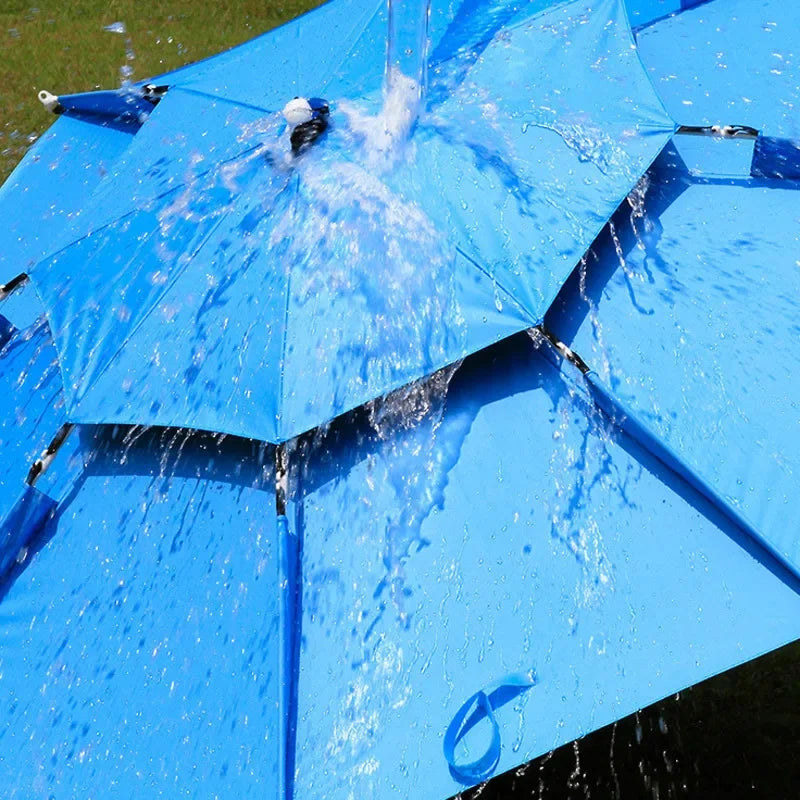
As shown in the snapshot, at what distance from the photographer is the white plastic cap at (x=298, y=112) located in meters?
2.46

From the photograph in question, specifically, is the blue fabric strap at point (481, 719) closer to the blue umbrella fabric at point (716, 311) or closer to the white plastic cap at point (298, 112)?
the blue umbrella fabric at point (716, 311)

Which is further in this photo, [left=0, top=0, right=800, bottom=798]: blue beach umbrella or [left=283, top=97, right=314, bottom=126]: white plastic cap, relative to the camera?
[left=283, top=97, right=314, bottom=126]: white plastic cap

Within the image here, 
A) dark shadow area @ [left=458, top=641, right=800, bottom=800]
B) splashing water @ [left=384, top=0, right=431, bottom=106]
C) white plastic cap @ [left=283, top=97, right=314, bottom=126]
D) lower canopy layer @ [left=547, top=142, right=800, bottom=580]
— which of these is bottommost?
dark shadow area @ [left=458, top=641, right=800, bottom=800]

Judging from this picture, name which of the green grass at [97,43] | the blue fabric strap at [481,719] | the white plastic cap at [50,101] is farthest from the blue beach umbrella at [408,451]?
the green grass at [97,43]

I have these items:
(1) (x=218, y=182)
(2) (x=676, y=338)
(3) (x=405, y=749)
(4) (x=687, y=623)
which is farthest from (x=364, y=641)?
(1) (x=218, y=182)

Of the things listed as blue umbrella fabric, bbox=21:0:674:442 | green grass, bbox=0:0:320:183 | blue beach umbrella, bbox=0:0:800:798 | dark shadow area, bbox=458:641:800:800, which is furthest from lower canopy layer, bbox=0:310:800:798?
green grass, bbox=0:0:320:183

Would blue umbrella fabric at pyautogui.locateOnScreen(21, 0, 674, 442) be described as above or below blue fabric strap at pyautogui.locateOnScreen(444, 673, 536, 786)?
above

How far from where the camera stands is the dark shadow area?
10.8 ft

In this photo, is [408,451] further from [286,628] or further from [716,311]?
[716,311]

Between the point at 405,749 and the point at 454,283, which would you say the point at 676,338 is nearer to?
the point at 454,283

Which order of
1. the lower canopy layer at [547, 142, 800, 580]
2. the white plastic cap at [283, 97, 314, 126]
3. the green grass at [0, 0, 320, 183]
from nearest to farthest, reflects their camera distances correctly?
the lower canopy layer at [547, 142, 800, 580]
the white plastic cap at [283, 97, 314, 126]
the green grass at [0, 0, 320, 183]

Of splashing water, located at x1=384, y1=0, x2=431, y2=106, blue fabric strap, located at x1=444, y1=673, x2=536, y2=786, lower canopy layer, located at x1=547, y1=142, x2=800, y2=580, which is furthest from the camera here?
splashing water, located at x1=384, y1=0, x2=431, y2=106

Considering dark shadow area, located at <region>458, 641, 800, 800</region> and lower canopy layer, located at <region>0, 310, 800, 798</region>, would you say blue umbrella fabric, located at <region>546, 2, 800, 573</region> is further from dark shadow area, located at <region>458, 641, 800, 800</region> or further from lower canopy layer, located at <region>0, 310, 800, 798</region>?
dark shadow area, located at <region>458, 641, 800, 800</region>

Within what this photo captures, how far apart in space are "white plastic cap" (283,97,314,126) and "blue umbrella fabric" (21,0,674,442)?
0.07 meters
